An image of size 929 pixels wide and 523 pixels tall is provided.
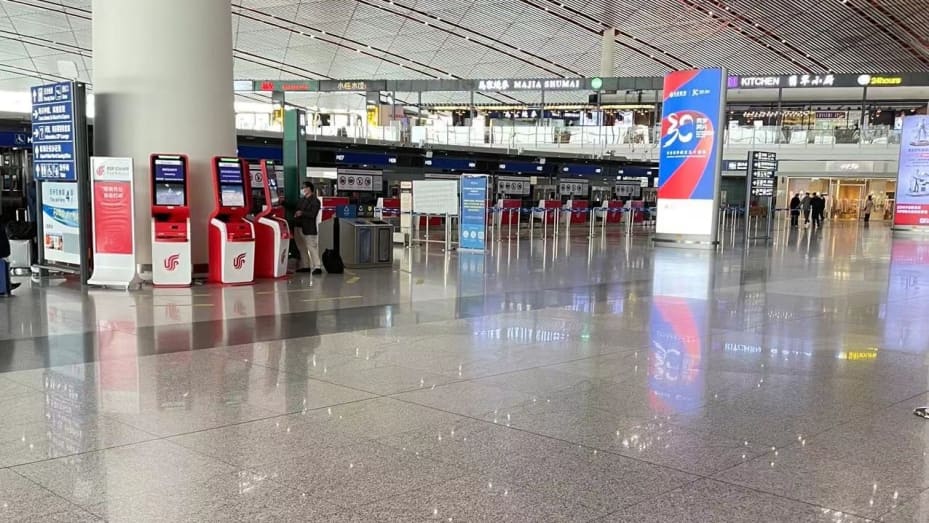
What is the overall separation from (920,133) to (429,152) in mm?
17666

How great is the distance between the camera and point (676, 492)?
3529 mm

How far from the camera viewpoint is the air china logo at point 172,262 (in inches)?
419

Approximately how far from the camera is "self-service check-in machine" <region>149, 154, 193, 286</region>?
10.6m

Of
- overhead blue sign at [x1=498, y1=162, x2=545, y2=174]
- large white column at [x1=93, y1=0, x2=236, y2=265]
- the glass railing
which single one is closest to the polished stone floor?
large white column at [x1=93, y1=0, x2=236, y2=265]

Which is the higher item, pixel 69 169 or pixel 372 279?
pixel 69 169

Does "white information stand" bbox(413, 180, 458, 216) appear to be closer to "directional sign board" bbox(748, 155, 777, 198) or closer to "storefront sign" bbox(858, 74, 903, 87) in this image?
"directional sign board" bbox(748, 155, 777, 198)

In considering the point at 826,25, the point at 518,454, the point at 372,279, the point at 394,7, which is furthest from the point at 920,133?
the point at 518,454

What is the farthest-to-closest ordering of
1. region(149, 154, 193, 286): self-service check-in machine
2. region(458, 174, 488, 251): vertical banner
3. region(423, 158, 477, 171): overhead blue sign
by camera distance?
region(423, 158, 477, 171): overhead blue sign, region(458, 174, 488, 251): vertical banner, region(149, 154, 193, 286): self-service check-in machine

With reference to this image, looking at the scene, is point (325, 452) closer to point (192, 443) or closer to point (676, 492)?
point (192, 443)

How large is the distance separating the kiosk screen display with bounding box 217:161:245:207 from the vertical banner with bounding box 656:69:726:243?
1251 cm

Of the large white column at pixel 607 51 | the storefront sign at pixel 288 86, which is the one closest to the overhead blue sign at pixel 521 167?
the large white column at pixel 607 51

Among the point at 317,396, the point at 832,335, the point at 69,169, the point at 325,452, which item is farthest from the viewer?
the point at 69,169

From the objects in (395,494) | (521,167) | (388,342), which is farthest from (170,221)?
(521,167)

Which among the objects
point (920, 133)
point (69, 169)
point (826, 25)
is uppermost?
point (826, 25)
